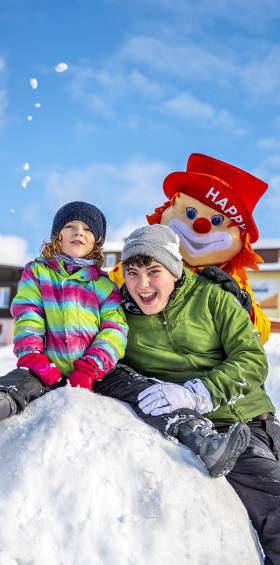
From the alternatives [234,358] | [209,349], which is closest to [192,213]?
[209,349]

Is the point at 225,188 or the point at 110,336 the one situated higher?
the point at 225,188

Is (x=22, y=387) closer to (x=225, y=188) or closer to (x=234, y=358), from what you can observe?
(x=234, y=358)

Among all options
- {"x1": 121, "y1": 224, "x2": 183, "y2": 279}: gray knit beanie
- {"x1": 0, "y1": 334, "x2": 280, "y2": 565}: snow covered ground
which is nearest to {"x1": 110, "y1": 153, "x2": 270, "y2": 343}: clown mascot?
{"x1": 121, "y1": 224, "x2": 183, "y2": 279}: gray knit beanie

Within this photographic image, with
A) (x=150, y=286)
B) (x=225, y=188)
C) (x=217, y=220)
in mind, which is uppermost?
(x=225, y=188)

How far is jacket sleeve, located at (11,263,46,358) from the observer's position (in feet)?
8.13

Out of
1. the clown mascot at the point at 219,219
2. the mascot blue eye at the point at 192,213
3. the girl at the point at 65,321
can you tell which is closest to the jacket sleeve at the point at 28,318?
the girl at the point at 65,321

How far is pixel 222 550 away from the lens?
177 centimetres

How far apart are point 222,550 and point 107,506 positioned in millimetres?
440

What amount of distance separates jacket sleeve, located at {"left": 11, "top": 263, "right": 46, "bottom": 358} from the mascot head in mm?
1549

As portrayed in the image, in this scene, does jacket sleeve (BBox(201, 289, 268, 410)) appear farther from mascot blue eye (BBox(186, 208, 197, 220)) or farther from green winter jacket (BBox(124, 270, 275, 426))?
mascot blue eye (BBox(186, 208, 197, 220))

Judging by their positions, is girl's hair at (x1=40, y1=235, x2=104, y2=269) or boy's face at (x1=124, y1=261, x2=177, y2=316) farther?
girl's hair at (x1=40, y1=235, x2=104, y2=269)

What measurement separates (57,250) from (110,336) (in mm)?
689

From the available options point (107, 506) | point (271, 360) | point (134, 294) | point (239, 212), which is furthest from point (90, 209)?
point (271, 360)

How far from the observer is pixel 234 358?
246 cm
